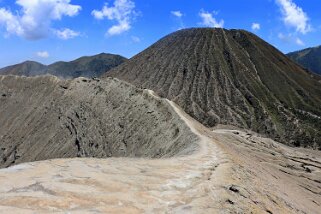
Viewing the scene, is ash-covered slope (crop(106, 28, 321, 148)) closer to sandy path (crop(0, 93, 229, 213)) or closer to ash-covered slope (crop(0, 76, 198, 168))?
ash-covered slope (crop(0, 76, 198, 168))

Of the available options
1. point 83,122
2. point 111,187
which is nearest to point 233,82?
point 83,122

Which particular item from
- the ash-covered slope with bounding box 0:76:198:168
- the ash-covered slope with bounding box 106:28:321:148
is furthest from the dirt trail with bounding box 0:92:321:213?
the ash-covered slope with bounding box 106:28:321:148

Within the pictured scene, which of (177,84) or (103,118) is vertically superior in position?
(177,84)

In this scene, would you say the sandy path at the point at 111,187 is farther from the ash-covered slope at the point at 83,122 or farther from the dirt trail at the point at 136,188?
the ash-covered slope at the point at 83,122

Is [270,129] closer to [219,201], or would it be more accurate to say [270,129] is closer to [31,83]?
[31,83]

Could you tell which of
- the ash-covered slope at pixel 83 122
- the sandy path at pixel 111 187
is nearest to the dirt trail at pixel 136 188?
the sandy path at pixel 111 187

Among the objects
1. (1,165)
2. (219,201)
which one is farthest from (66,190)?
(1,165)

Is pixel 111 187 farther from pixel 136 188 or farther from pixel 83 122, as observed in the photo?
pixel 83 122
